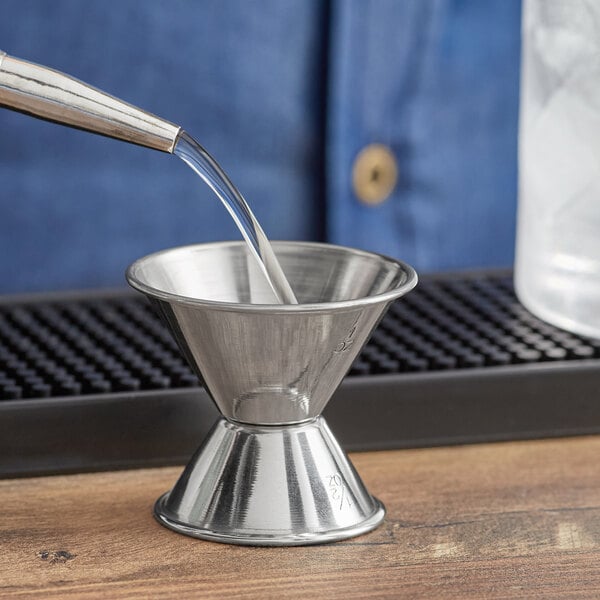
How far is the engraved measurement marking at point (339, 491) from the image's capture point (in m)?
0.41

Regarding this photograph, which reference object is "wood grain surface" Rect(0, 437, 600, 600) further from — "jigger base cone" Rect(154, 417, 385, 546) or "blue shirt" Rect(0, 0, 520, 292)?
"blue shirt" Rect(0, 0, 520, 292)

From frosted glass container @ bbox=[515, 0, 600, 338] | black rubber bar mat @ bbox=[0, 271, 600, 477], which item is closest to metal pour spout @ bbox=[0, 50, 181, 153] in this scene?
black rubber bar mat @ bbox=[0, 271, 600, 477]

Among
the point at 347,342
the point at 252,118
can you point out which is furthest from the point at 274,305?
the point at 252,118

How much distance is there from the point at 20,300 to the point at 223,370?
250mm

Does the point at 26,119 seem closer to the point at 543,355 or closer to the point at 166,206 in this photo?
the point at 166,206

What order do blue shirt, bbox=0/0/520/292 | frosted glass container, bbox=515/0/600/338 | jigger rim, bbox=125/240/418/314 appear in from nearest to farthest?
jigger rim, bbox=125/240/418/314 < frosted glass container, bbox=515/0/600/338 < blue shirt, bbox=0/0/520/292

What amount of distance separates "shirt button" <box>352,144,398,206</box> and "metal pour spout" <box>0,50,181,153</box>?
0.46 metres

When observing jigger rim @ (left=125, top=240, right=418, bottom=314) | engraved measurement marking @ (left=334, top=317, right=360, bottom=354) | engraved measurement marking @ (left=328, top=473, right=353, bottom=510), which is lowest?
engraved measurement marking @ (left=328, top=473, right=353, bottom=510)

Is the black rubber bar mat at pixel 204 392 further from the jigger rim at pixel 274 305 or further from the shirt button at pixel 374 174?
the shirt button at pixel 374 174

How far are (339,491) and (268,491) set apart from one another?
0.03 meters

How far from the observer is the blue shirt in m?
0.82

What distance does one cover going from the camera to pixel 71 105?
385 mm

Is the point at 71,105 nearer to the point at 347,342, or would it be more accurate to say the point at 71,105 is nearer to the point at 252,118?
the point at 347,342

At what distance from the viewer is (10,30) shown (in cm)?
78
